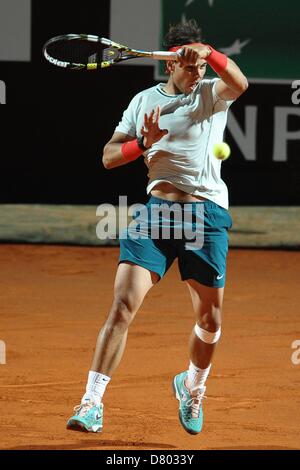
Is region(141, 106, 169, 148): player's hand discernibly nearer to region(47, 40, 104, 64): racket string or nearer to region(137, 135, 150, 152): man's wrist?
region(137, 135, 150, 152): man's wrist

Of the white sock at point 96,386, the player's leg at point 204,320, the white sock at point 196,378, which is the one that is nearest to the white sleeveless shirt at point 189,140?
the player's leg at point 204,320

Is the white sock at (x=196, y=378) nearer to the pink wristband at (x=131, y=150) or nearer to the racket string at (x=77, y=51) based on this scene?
the pink wristband at (x=131, y=150)

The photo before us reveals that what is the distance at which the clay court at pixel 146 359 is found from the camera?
174 inches

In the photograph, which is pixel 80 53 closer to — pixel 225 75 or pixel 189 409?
pixel 225 75

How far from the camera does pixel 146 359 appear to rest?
579 cm

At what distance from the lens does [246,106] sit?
30.8 ft

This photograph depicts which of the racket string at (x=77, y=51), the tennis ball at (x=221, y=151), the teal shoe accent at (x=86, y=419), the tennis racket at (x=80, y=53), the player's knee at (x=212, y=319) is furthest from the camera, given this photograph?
the racket string at (x=77, y=51)

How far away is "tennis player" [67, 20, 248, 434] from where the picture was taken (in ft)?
14.4

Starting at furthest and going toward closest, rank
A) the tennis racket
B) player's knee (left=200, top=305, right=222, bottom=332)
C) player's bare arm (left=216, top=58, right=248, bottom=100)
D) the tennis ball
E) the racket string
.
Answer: the racket string → the tennis racket → player's knee (left=200, top=305, right=222, bottom=332) → the tennis ball → player's bare arm (left=216, top=58, right=248, bottom=100)

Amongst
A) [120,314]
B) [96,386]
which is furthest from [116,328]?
[96,386]

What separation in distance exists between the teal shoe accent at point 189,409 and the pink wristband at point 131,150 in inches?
45.4

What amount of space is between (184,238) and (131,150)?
48 cm

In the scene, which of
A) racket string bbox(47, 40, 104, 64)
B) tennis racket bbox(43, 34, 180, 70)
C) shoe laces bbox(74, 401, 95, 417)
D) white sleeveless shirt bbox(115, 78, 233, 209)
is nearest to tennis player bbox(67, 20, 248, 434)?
white sleeveless shirt bbox(115, 78, 233, 209)

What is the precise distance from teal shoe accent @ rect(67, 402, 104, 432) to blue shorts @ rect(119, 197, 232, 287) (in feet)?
2.26
